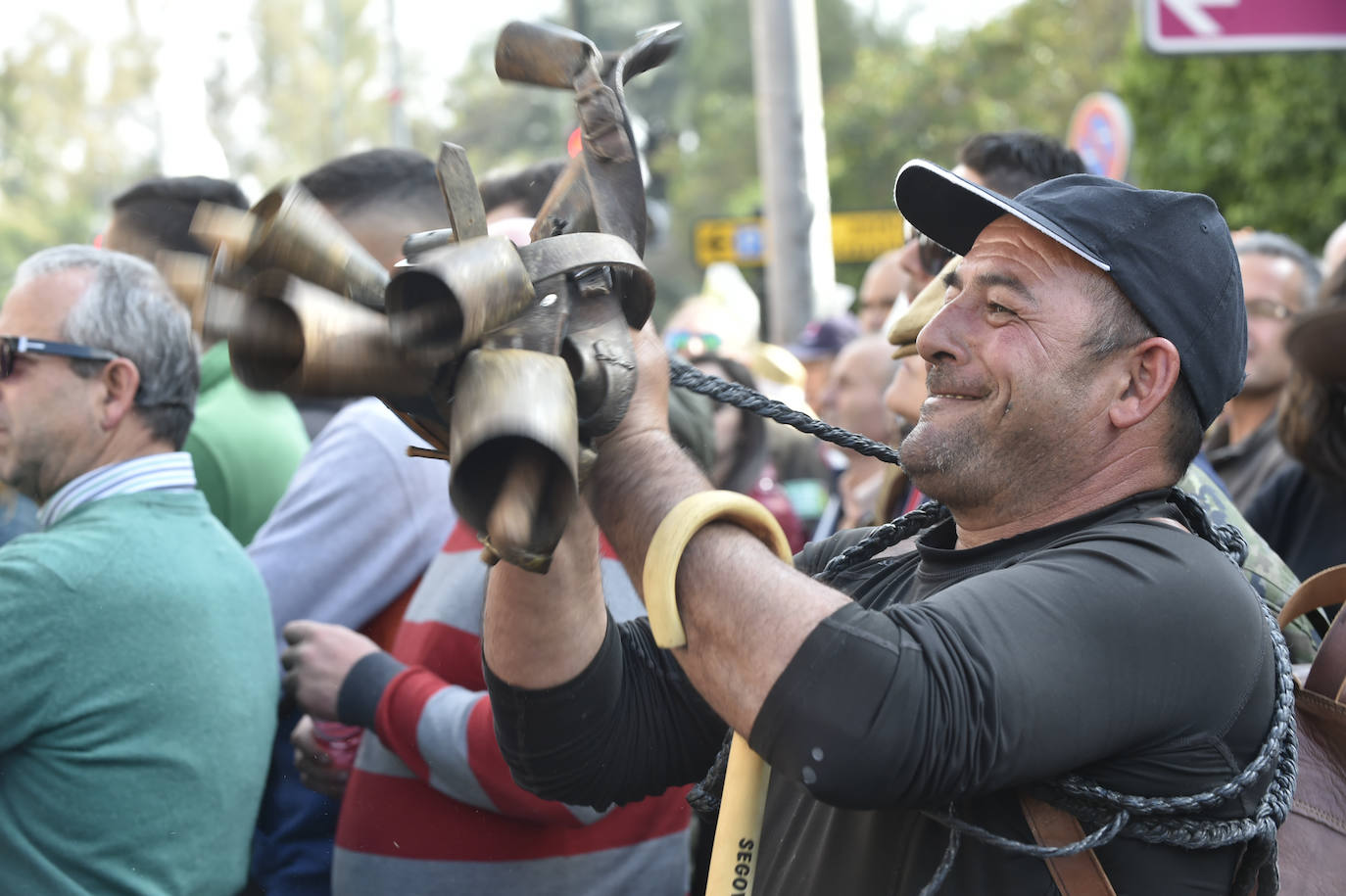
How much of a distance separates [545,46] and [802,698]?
33.1 inches

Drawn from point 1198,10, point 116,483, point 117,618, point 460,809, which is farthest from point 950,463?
point 1198,10

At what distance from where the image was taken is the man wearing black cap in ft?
5.16

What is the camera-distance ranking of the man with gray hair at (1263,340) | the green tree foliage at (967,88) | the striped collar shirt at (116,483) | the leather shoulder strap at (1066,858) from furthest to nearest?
1. the green tree foliage at (967,88)
2. the man with gray hair at (1263,340)
3. the striped collar shirt at (116,483)
4. the leather shoulder strap at (1066,858)

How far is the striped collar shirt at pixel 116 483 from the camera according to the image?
294cm

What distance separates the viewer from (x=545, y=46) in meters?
1.70

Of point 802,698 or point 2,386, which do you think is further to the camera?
point 2,386

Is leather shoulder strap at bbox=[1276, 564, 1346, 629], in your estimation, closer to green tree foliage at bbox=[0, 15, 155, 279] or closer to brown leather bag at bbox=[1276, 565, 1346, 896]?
brown leather bag at bbox=[1276, 565, 1346, 896]

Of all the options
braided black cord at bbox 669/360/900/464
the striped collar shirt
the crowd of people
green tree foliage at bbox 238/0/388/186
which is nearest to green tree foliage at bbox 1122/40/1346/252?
the crowd of people

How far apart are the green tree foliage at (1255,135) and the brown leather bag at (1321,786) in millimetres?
11587

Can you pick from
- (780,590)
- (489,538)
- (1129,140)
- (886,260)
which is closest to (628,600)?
(780,590)

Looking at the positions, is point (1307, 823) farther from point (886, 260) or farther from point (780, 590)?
point (886, 260)

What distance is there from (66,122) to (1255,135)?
1605 inches

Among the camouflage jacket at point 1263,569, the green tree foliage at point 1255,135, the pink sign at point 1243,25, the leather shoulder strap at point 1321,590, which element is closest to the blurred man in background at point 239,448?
the camouflage jacket at point 1263,569

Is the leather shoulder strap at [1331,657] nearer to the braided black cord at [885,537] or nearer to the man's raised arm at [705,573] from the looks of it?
the braided black cord at [885,537]
